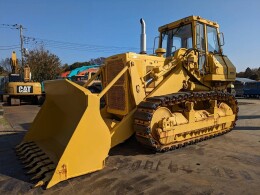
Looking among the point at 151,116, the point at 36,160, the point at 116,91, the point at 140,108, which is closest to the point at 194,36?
the point at 116,91

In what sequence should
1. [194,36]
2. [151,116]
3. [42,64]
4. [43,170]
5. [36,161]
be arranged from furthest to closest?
[42,64], [194,36], [151,116], [36,161], [43,170]

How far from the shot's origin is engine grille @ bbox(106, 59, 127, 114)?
6.05 metres

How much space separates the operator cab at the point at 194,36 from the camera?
7201 mm

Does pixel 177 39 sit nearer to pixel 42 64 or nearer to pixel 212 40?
pixel 212 40

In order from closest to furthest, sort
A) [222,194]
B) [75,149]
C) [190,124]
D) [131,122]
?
[222,194]
[75,149]
[131,122]
[190,124]

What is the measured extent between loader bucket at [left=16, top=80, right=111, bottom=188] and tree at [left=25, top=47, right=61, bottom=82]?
3079cm

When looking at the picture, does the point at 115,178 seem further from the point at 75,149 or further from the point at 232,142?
the point at 232,142

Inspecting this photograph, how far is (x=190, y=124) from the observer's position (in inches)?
244

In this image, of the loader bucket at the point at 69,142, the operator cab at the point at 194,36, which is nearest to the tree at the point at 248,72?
the operator cab at the point at 194,36

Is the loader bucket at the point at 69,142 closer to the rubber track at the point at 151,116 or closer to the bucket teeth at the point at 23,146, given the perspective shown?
the bucket teeth at the point at 23,146

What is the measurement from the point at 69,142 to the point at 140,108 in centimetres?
190

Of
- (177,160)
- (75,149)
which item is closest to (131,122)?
(177,160)

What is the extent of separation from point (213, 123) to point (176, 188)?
3.30 m

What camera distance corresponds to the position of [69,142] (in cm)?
425
